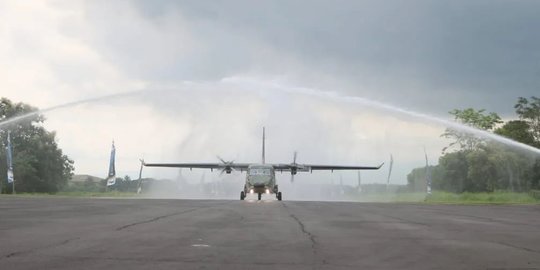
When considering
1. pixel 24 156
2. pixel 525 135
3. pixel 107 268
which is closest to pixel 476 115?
pixel 525 135

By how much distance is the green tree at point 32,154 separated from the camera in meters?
81.4

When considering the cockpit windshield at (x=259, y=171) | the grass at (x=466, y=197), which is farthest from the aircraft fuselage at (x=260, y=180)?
the grass at (x=466, y=197)

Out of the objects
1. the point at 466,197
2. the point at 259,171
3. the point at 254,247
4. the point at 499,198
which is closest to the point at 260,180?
the point at 259,171

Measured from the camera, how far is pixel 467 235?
14.6 meters

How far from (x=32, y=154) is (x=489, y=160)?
68135 mm

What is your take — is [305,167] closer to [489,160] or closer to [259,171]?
[259,171]

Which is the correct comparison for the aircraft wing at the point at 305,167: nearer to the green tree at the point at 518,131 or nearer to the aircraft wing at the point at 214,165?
the aircraft wing at the point at 214,165

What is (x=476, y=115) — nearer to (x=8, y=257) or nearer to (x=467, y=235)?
(x=467, y=235)

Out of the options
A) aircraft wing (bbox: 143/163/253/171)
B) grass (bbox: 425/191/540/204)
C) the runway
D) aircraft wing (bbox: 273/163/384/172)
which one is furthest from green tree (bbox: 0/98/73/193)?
the runway

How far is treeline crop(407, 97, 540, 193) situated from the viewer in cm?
6806

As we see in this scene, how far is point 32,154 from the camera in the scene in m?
85.9

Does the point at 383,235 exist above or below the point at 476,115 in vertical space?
below

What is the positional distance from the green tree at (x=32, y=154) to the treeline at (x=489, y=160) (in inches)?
2249

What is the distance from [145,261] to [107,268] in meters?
0.87
